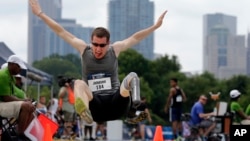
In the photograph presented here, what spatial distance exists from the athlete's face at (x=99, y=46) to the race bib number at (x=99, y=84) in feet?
0.97

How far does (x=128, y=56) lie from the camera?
285 feet

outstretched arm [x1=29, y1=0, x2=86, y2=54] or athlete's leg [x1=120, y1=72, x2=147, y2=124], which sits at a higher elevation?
outstretched arm [x1=29, y1=0, x2=86, y2=54]

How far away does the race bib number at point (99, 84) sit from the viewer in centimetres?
1078

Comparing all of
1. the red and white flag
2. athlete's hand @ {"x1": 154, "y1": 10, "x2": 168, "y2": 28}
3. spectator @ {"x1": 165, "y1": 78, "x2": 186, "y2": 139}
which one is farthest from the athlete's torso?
spectator @ {"x1": 165, "y1": 78, "x2": 186, "y2": 139}

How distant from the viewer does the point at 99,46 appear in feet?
34.9

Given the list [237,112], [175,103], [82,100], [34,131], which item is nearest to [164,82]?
[175,103]

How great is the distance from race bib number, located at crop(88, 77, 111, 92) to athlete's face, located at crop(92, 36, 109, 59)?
297mm

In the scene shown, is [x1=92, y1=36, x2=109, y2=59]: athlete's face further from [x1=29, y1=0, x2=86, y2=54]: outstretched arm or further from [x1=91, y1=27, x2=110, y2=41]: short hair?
[x1=29, y1=0, x2=86, y2=54]: outstretched arm

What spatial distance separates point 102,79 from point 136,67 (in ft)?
250

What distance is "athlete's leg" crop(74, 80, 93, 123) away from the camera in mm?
10180

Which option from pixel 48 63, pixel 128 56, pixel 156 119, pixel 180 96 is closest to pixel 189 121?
pixel 180 96

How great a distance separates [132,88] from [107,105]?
59 cm

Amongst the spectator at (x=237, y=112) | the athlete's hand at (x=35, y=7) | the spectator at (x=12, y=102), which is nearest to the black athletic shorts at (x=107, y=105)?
the athlete's hand at (x=35, y=7)

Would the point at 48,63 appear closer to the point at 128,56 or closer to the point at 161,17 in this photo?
the point at 128,56
